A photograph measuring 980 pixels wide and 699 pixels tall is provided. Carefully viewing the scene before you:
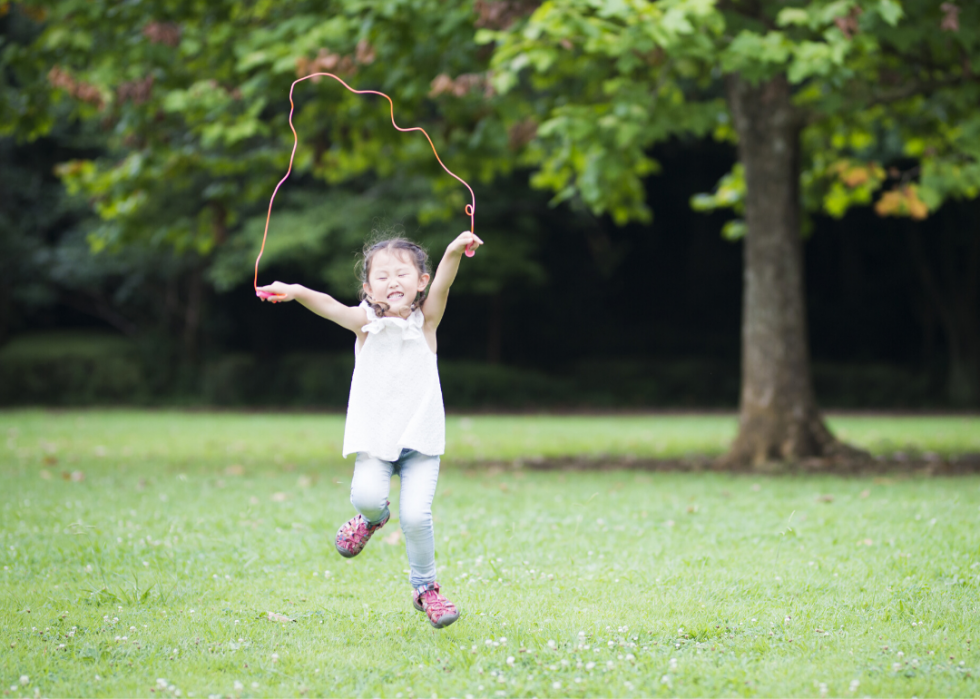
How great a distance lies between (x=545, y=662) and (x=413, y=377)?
4.28 feet

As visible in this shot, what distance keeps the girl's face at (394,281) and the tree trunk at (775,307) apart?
6.55 meters

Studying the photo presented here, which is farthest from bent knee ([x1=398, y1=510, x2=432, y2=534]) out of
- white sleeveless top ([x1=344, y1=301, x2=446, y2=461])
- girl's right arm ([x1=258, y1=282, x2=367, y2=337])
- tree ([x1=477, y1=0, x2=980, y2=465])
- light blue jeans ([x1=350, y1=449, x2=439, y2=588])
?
tree ([x1=477, y1=0, x2=980, y2=465])

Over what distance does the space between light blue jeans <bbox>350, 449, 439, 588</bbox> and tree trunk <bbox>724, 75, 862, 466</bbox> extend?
21.4 feet

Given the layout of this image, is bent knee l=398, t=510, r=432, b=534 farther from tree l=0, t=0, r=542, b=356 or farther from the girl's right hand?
tree l=0, t=0, r=542, b=356

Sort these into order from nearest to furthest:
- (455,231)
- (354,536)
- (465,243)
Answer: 1. (465,243)
2. (354,536)
3. (455,231)

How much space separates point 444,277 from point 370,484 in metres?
0.96

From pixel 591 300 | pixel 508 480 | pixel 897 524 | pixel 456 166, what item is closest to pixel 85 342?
pixel 591 300

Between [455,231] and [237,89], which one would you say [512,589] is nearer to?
[237,89]

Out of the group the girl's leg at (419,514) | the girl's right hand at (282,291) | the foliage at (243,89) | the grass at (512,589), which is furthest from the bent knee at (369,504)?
the foliage at (243,89)

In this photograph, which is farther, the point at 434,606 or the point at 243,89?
the point at 243,89

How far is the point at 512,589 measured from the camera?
15.9 feet

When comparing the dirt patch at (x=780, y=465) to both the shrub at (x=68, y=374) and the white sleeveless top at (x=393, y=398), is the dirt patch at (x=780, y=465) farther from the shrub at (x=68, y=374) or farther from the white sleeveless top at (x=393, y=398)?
the shrub at (x=68, y=374)

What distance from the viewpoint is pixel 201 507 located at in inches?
293

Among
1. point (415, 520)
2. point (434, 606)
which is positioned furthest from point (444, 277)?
point (434, 606)
